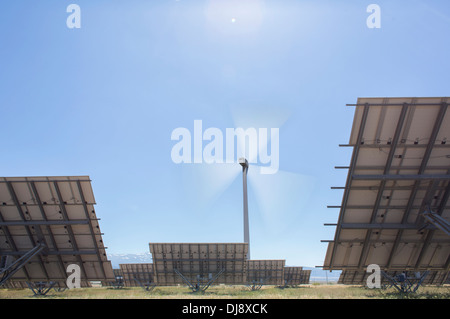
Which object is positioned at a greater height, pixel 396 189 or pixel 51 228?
pixel 396 189

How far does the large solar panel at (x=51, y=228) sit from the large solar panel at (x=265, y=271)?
23.3 metres

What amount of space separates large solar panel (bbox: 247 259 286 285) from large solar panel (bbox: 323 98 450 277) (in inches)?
847

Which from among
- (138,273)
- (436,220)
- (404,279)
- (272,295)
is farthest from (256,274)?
(436,220)

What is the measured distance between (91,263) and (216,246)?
1024 cm

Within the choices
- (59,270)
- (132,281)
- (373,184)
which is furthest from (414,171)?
(132,281)

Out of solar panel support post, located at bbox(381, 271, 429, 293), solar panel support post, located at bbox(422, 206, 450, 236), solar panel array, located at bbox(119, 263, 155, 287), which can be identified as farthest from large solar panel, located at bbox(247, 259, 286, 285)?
solar panel support post, located at bbox(422, 206, 450, 236)

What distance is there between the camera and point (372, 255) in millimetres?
15477

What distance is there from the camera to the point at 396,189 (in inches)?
550

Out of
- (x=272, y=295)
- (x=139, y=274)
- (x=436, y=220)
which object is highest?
(x=436, y=220)

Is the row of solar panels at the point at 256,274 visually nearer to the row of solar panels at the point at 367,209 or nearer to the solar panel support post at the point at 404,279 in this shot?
the row of solar panels at the point at 367,209

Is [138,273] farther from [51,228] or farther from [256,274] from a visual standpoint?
[51,228]

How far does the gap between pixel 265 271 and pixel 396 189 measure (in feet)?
94.0

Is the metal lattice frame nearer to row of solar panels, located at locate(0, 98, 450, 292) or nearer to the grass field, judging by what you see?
the grass field

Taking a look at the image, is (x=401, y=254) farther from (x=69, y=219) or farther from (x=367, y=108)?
(x=69, y=219)
